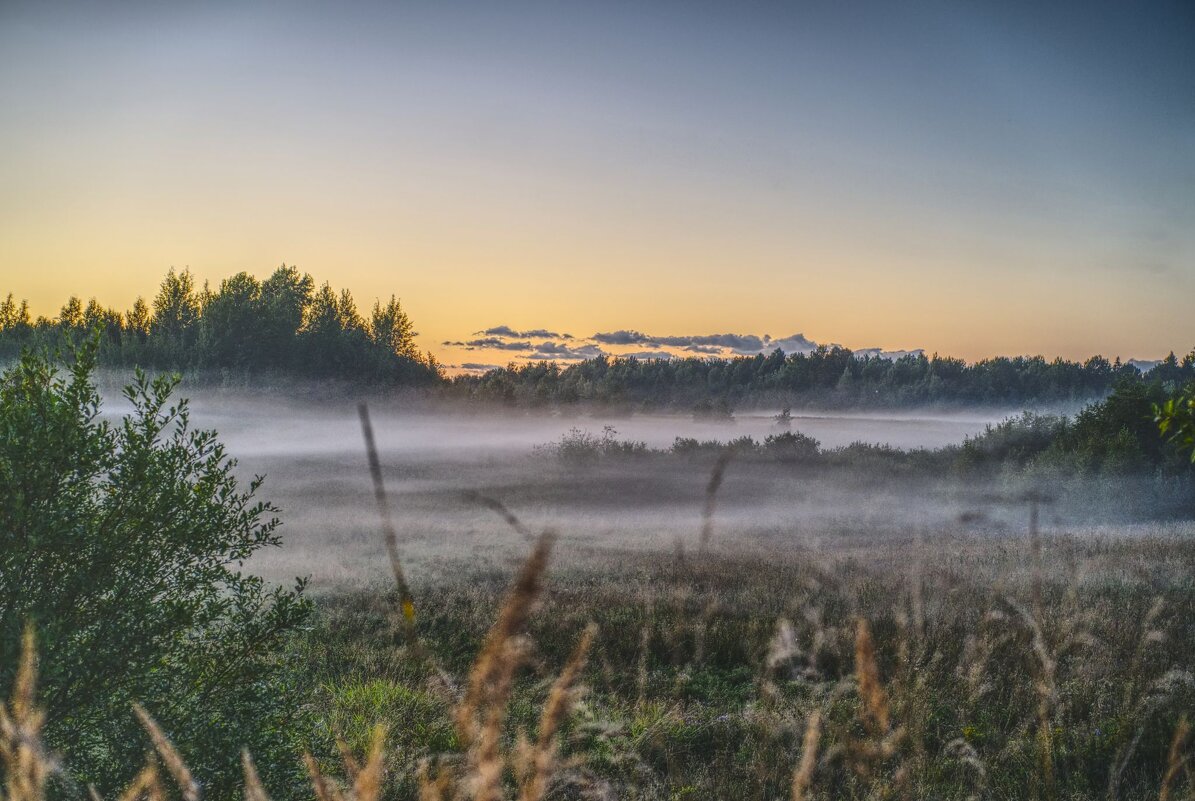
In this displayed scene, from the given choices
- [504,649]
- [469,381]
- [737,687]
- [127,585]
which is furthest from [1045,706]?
[469,381]

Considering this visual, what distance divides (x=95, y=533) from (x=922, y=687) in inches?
366

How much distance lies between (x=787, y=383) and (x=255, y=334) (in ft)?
232

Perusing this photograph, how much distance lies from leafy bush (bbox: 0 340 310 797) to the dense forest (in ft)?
135

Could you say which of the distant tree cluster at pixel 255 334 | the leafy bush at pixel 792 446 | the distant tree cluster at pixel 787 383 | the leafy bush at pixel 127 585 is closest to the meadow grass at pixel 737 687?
the leafy bush at pixel 127 585

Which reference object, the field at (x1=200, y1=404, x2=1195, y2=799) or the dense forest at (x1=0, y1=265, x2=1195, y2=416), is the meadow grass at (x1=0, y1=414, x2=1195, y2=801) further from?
the dense forest at (x1=0, y1=265, x2=1195, y2=416)

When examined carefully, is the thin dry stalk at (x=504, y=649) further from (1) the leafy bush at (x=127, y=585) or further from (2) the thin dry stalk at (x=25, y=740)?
(1) the leafy bush at (x=127, y=585)

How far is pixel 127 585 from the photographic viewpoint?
559 centimetres

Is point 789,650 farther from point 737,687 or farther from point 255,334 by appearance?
point 255,334

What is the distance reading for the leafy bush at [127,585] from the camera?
5.19 meters

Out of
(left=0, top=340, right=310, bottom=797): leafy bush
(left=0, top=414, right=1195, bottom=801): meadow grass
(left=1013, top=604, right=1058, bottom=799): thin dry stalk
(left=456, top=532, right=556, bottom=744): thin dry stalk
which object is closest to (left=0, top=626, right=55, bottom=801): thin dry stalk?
(left=0, top=414, right=1195, bottom=801): meadow grass

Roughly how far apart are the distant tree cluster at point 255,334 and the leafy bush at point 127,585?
31.3m

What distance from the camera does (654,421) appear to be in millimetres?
87562

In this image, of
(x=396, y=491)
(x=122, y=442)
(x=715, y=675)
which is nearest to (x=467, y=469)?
(x=396, y=491)

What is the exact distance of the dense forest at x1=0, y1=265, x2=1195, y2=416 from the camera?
2058 inches
